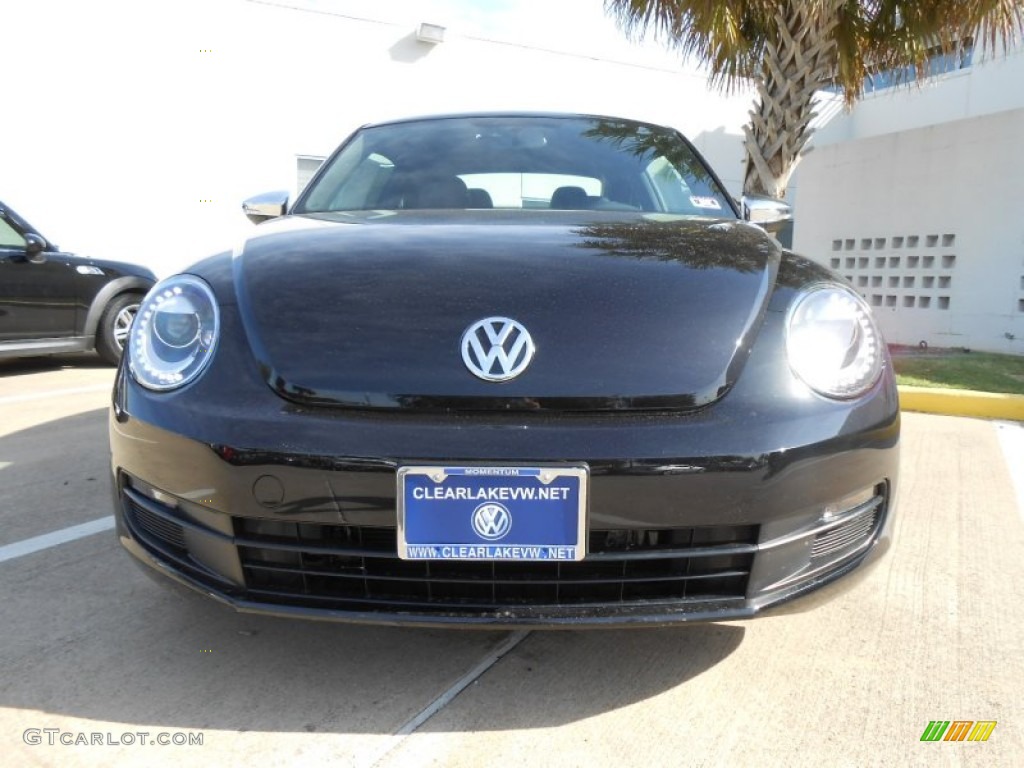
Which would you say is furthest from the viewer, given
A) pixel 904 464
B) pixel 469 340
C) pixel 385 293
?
pixel 904 464

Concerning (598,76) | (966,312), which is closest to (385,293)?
(966,312)

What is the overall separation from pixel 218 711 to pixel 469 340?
0.91 meters

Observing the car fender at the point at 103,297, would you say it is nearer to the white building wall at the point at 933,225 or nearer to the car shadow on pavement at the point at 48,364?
the car shadow on pavement at the point at 48,364

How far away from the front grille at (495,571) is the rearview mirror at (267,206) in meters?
1.50

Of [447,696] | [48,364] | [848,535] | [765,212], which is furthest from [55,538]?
[48,364]

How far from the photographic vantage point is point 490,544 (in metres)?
1.42

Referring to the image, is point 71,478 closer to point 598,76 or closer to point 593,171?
point 593,171

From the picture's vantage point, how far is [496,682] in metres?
1.72

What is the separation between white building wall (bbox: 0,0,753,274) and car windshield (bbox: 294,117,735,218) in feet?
21.8

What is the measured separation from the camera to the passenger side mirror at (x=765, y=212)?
255 centimetres

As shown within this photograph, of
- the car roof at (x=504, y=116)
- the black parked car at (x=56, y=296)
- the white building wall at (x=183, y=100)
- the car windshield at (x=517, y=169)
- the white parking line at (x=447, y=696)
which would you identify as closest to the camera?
the white parking line at (x=447, y=696)

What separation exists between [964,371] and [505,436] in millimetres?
5965

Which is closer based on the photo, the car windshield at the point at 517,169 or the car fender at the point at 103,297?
the car windshield at the point at 517,169

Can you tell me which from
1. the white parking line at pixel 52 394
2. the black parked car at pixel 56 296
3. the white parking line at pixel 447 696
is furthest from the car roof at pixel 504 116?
the black parked car at pixel 56 296
